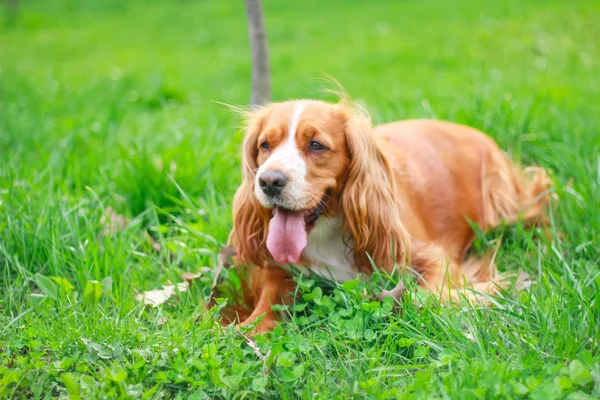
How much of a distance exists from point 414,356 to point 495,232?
Answer: 4.71 feet

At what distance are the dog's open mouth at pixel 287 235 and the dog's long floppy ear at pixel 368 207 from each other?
0.17 meters

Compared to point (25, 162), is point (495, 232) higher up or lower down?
lower down

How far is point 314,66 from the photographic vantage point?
24.3ft

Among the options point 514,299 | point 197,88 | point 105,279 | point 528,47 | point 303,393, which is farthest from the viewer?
point 528,47

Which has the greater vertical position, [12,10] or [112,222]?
[112,222]

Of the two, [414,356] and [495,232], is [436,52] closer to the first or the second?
[495,232]

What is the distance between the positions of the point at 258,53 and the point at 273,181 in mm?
1663

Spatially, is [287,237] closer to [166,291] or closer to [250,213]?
[250,213]

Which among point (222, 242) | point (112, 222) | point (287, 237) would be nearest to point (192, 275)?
point (222, 242)

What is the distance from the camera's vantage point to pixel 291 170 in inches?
104

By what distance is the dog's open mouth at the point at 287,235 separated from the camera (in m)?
2.73

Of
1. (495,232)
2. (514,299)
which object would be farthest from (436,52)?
(514,299)

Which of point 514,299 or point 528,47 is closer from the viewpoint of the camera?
point 514,299

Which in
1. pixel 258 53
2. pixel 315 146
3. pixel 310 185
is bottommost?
pixel 310 185
